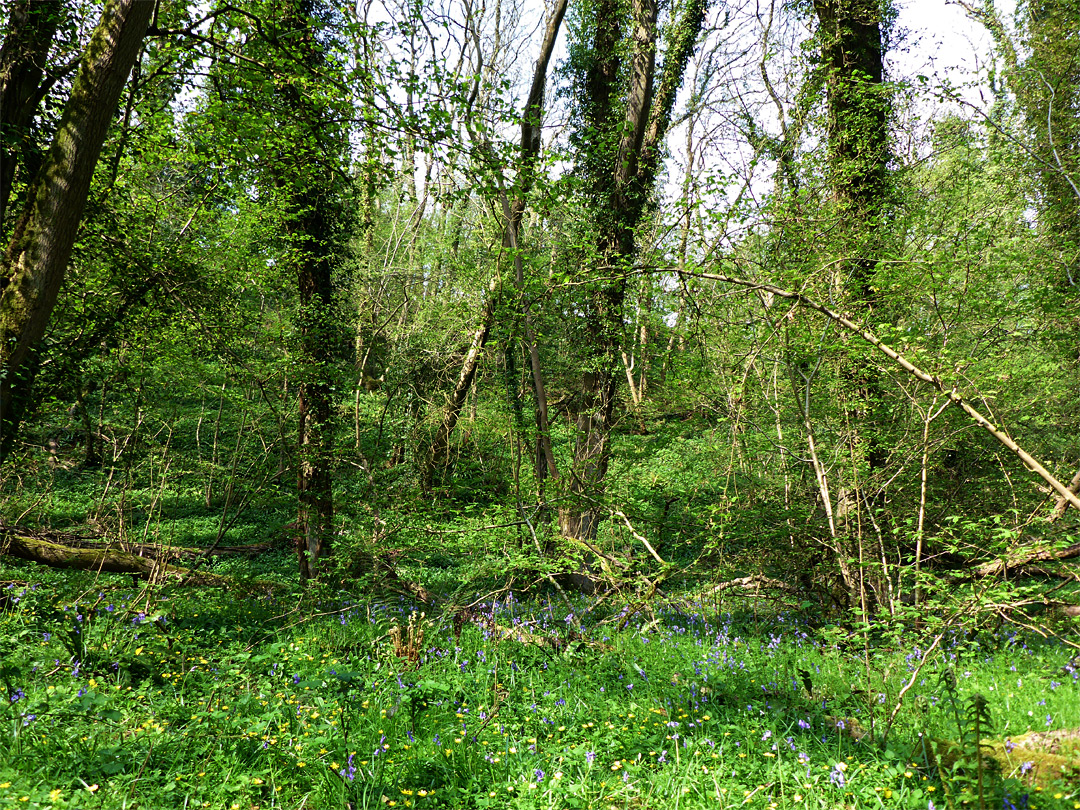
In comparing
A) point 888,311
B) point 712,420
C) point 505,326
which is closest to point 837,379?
point 888,311

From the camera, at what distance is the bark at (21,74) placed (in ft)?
15.3

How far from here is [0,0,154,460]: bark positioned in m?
4.23

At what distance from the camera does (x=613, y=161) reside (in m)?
8.78

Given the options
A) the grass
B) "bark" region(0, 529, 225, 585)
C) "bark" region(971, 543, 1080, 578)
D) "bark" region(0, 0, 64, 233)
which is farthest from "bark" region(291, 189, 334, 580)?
"bark" region(971, 543, 1080, 578)

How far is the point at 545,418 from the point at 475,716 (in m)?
3.72

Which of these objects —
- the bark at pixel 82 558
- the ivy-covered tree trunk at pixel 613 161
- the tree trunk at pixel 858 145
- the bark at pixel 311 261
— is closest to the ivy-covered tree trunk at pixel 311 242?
the bark at pixel 311 261

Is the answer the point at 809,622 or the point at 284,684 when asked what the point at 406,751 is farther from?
the point at 809,622

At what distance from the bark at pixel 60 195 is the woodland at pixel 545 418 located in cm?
3

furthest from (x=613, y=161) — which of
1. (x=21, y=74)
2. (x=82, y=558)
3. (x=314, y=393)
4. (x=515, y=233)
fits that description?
(x=82, y=558)

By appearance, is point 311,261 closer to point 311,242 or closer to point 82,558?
point 311,242

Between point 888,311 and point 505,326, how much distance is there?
4.38 metres

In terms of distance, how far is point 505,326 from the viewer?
18.4ft

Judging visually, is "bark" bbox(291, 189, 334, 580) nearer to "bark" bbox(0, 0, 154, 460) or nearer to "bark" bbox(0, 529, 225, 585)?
"bark" bbox(0, 529, 225, 585)

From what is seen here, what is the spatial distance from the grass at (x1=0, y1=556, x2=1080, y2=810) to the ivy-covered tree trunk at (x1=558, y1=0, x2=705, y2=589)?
2.77 meters
